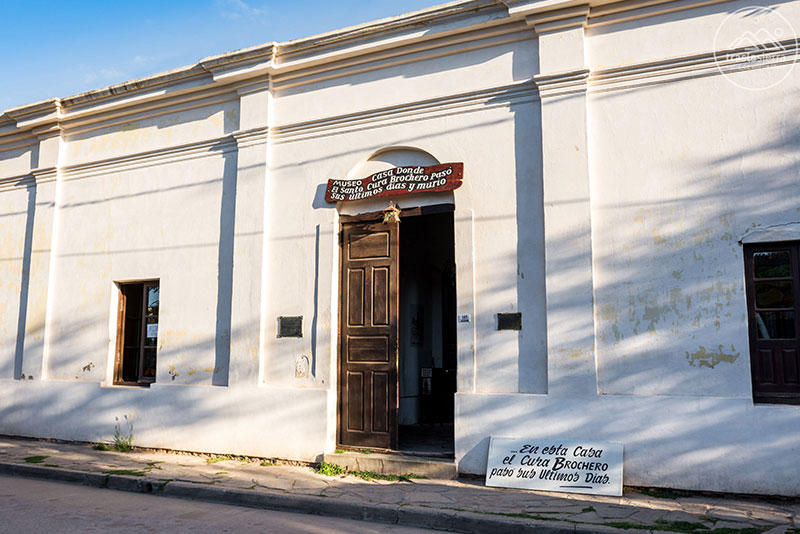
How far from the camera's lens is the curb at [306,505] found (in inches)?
220

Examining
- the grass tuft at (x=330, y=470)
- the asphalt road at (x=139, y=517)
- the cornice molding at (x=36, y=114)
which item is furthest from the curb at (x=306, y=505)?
the cornice molding at (x=36, y=114)

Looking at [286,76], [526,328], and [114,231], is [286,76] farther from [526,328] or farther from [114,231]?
[526,328]

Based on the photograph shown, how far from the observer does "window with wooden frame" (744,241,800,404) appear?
6383mm

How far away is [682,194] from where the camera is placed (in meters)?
6.89

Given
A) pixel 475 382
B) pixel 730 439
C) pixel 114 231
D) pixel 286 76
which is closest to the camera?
pixel 730 439

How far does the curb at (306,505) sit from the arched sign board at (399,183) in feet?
12.6

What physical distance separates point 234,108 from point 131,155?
6.97ft

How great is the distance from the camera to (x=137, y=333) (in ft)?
33.7

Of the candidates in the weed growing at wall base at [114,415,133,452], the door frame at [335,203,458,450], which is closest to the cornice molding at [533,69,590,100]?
the door frame at [335,203,458,450]

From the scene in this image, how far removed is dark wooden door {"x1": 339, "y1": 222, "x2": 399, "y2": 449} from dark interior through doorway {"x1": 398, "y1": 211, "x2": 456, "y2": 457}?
6.93 ft

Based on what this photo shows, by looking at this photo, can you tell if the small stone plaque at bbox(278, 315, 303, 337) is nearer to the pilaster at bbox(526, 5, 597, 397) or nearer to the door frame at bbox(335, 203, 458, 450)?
the door frame at bbox(335, 203, 458, 450)

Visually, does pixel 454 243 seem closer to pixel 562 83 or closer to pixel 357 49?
pixel 562 83

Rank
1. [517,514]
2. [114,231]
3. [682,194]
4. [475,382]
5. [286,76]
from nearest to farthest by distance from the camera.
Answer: [517,514] → [682,194] → [475,382] → [286,76] → [114,231]

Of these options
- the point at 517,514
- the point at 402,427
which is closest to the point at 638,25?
the point at 517,514
